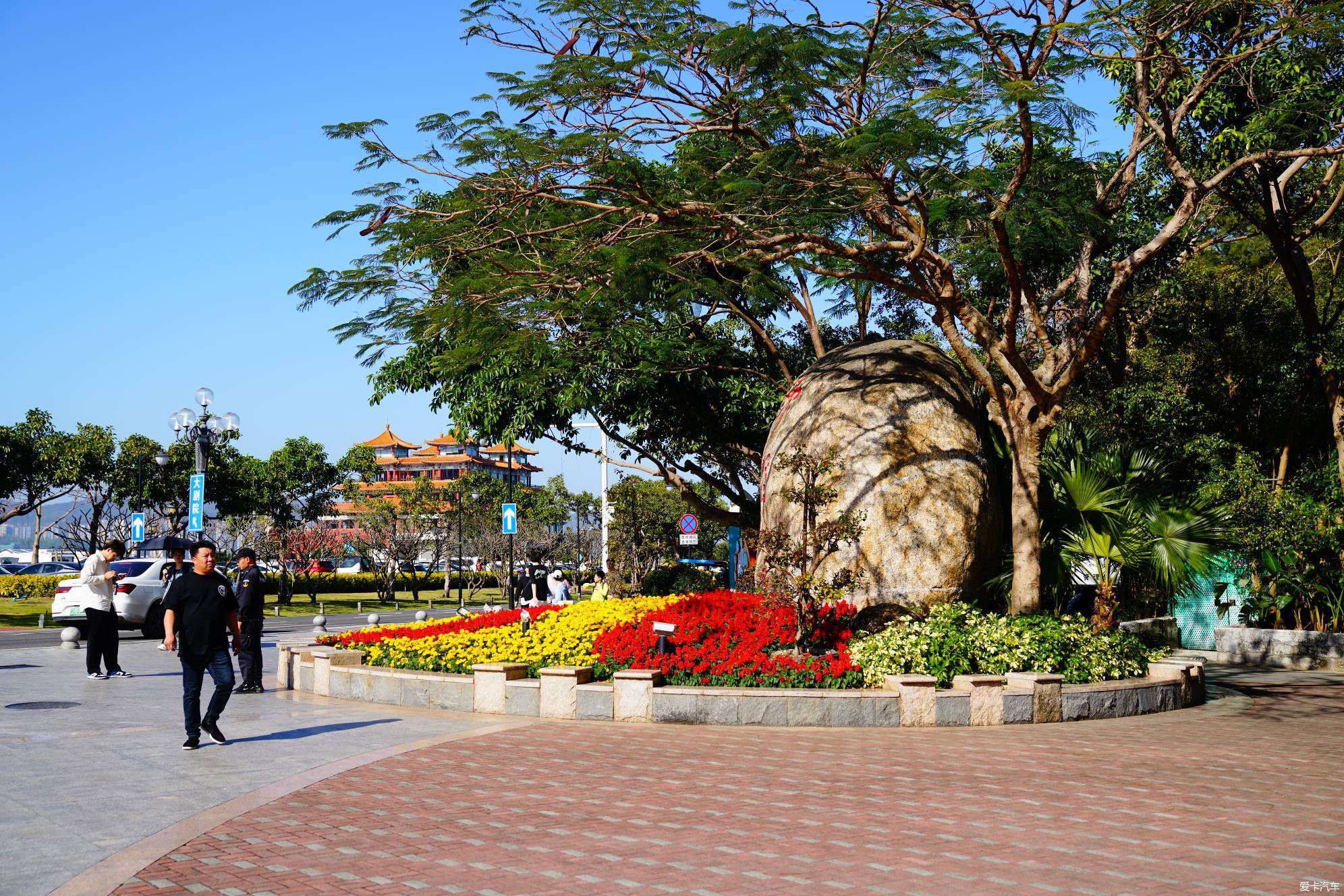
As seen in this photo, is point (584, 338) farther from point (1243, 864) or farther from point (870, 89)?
point (1243, 864)

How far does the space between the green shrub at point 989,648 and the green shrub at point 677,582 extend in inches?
402

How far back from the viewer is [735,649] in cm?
1286

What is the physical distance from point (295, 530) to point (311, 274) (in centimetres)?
4554

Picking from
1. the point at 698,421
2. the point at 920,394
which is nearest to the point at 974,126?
the point at 920,394

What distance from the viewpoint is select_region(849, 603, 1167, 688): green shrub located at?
1237 cm

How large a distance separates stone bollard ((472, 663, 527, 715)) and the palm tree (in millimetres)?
7315

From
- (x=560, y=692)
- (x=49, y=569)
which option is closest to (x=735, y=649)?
(x=560, y=692)

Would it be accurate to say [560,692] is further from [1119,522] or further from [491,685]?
[1119,522]

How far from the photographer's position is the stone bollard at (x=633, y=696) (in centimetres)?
1177

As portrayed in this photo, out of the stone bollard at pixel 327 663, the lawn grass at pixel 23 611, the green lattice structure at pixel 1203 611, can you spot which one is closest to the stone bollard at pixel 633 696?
the stone bollard at pixel 327 663

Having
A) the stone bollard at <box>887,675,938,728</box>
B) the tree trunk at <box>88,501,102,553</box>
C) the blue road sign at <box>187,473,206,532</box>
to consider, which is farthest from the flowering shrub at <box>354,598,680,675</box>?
the tree trunk at <box>88,501,102,553</box>

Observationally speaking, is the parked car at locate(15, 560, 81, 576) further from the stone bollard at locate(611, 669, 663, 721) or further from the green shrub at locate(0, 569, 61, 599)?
the stone bollard at locate(611, 669, 663, 721)

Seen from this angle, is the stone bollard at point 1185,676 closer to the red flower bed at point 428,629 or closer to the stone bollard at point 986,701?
the stone bollard at point 986,701

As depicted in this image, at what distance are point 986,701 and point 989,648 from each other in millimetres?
1050
